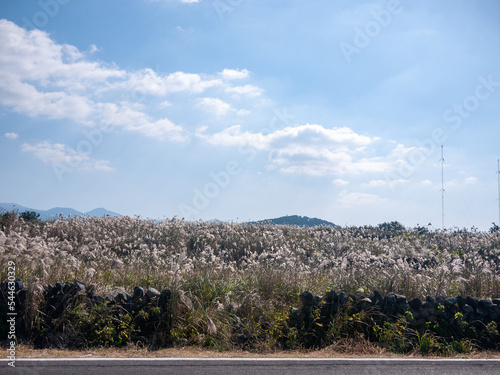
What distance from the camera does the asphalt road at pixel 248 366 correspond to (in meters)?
5.87

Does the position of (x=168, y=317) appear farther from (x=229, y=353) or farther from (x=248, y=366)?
(x=248, y=366)

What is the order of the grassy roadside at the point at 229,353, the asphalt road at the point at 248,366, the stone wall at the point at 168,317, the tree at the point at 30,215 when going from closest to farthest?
the asphalt road at the point at 248,366 → the grassy roadside at the point at 229,353 → the stone wall at the point at 168,317 → the tree at the point at 30,215

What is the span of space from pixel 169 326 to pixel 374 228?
2626 cm

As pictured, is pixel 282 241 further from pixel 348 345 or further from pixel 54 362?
pixel 54 362

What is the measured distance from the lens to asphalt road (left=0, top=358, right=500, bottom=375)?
5.87 m

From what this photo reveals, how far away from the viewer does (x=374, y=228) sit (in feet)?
103

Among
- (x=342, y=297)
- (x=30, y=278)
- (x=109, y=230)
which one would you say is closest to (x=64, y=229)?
(x=109, y=230)
